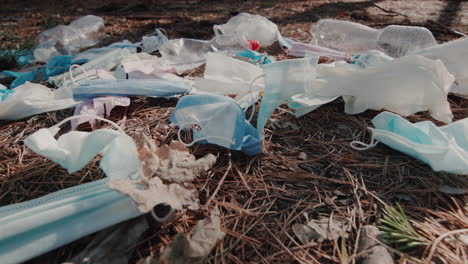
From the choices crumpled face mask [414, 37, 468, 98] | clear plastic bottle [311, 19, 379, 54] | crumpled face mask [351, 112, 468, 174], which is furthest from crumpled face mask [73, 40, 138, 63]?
crumpled face mask [414, 37, 468, 98]

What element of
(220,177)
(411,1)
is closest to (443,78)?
(220,177)

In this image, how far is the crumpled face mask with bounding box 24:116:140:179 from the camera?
3.35 feet

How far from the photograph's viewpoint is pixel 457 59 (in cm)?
166

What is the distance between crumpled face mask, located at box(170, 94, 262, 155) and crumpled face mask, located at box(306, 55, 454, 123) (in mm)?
504

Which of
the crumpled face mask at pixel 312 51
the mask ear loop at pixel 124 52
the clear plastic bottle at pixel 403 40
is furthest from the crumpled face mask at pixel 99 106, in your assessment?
the clear plastic bottle at pixel 403 40

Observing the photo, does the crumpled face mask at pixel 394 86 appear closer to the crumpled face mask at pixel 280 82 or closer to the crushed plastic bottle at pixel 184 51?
the crumpled face mask at pixel 280 82

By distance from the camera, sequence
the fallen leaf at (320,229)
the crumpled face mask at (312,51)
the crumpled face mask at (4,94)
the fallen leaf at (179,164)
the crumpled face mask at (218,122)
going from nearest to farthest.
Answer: the fallen leaf at (320,229) < the fallen leaf at (179,164) < the crumpled face mask at (218,122) < the crumpled face mask at (4,94) < the crumpled face mask at (312,51)

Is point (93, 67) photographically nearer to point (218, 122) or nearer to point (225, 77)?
point (225, 77)

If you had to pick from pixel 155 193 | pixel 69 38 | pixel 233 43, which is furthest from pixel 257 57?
pixel 69 38

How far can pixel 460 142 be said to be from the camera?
1210 mm

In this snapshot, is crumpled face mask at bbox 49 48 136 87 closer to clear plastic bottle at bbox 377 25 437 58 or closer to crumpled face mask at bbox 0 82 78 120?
crumpled face mask at bbox 0 82 78 120

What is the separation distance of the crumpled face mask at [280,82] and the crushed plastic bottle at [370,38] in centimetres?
141

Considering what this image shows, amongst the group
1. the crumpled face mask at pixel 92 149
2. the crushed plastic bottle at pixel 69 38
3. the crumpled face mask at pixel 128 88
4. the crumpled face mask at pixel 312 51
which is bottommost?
the crushed plastic bottle at pixel 69 38

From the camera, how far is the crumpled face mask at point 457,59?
1.64 m
